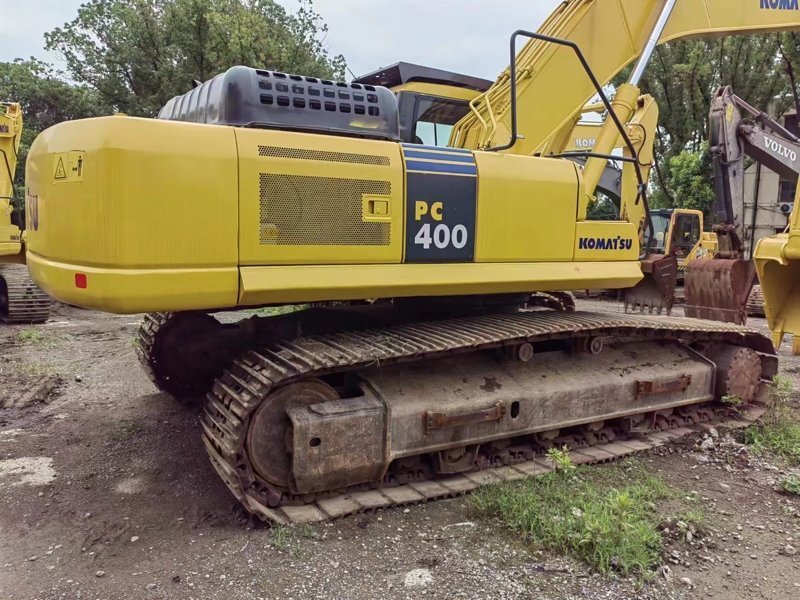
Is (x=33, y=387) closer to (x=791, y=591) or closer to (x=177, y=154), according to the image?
(x=177, y=154)

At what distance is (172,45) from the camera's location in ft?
60.8

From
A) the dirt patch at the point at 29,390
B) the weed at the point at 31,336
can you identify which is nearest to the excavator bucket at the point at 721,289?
the dirt patch at the point at 29,390

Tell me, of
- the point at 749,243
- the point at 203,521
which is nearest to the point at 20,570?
the point at 203,521

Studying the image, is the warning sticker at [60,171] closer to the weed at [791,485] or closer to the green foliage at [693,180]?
the weed at [791,485]

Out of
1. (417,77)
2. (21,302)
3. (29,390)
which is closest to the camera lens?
(417,77)

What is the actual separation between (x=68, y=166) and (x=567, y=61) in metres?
3.23

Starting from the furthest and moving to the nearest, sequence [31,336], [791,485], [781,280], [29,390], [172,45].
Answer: [172,45], [31,336], [781,280], [29,390], [791,485]

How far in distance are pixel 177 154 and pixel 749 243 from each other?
24.9 meters

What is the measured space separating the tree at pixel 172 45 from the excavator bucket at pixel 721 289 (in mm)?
13575

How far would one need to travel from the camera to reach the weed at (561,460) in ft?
11.1

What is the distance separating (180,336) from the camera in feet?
15.3

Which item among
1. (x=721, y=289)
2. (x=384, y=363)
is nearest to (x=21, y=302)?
(x=384, y=363)

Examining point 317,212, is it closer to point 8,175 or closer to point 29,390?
point 29,390

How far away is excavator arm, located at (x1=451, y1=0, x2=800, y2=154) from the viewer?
441 cm
